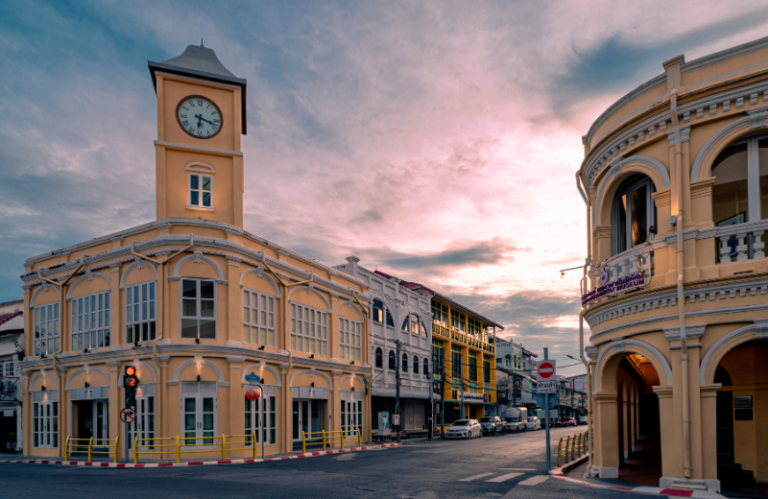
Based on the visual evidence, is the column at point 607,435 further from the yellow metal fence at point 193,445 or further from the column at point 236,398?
the column at point 236,398

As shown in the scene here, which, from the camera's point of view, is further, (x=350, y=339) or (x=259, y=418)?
(x=350, y=339)

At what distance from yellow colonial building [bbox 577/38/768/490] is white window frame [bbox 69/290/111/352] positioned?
2052cm

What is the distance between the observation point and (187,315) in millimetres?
25250

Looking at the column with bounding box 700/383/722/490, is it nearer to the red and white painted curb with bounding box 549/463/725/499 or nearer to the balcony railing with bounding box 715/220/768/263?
the red and white painted curb with bounding box 549/463/725/499

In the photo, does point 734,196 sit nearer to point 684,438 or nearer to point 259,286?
point 684,438

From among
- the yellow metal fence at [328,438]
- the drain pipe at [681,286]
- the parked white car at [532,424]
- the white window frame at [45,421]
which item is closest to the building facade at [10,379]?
the white window frame at [45,421]

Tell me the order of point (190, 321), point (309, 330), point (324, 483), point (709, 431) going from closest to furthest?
point (709, 431) → point (324, 483) → point (190, 321) → point (309, 330)

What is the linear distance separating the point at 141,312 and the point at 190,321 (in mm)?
2140

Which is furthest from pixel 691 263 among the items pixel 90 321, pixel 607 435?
pixel 90 321

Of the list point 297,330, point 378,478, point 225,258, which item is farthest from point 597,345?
point 297,330

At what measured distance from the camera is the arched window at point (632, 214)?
1448cm

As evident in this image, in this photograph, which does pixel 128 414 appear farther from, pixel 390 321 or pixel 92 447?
pixel 390 321

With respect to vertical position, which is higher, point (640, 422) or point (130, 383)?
point (130, 383)

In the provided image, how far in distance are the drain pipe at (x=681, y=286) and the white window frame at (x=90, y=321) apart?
74.7 feet
